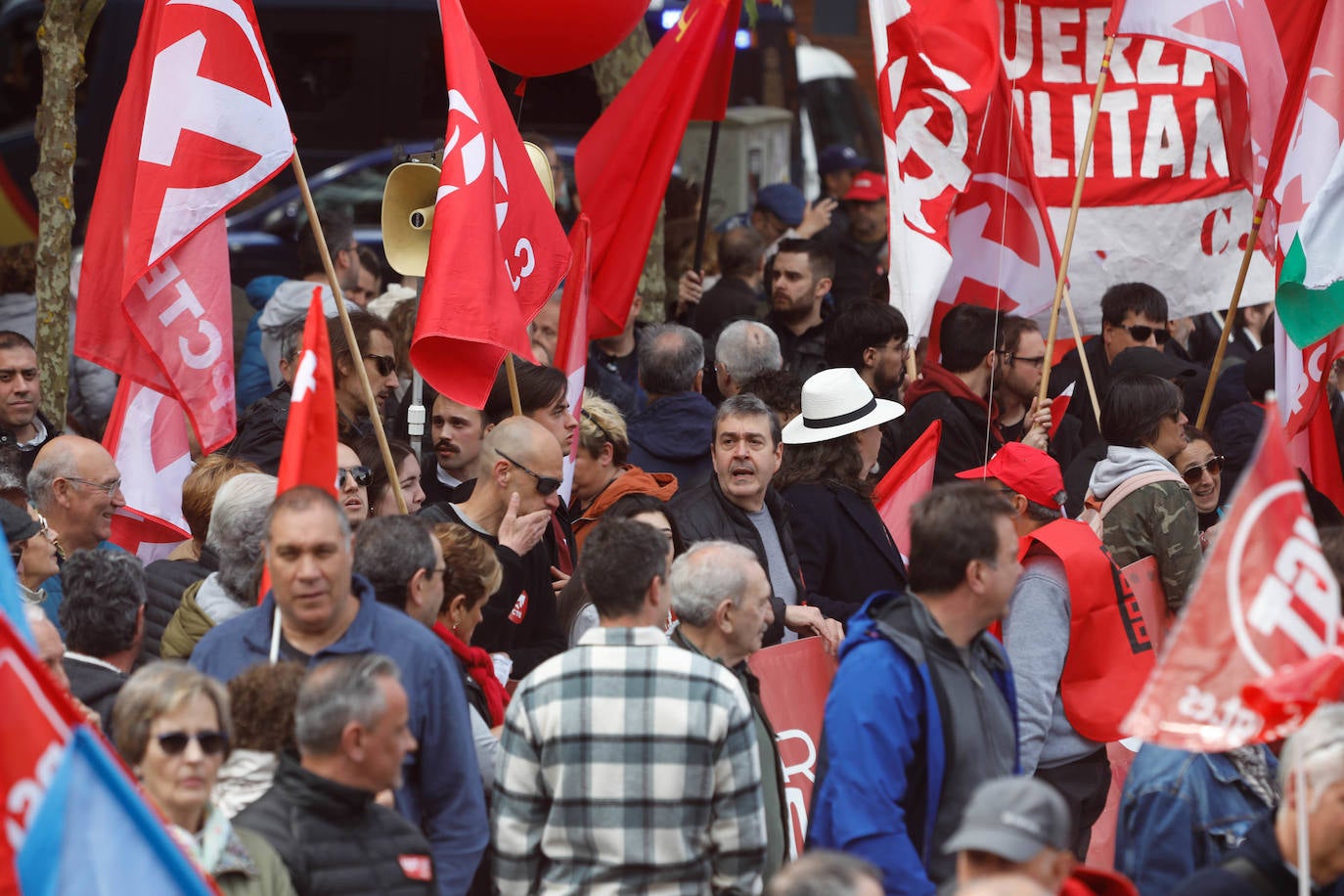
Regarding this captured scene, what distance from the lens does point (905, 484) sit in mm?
7496

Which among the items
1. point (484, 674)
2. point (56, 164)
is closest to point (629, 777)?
point (484, 674)

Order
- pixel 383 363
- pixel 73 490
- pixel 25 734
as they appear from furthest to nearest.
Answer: pixel 383 363, pixel 73 490, pixel 25 734

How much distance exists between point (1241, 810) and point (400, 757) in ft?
6.32

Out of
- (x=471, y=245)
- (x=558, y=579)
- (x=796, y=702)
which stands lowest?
(x=796, y=702)

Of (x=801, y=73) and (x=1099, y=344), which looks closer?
(x=1099, y=344)

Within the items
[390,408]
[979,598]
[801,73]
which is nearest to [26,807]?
[979,598]

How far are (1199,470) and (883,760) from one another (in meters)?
3.23

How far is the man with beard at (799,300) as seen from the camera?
30.6 feet

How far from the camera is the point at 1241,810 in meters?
4.54

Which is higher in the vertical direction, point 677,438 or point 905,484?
point 677,438

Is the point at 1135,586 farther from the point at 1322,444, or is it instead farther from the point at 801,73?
the point at 801,73

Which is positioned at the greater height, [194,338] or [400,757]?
[194,338]

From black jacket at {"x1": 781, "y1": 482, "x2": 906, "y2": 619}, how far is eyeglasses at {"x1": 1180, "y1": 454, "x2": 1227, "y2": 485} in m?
1.24

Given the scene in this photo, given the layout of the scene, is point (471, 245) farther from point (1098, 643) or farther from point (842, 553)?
point (1098, 643)
